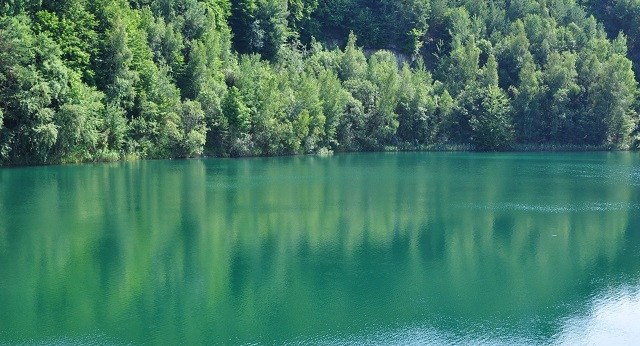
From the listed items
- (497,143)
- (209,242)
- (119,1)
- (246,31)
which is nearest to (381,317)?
(209,242)

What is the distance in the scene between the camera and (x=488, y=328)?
56.6ft

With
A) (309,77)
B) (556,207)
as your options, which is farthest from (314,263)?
(309,77)

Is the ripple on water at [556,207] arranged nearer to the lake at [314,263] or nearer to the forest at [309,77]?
the lake at [314,263]

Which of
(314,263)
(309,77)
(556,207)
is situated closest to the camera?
(314,263)

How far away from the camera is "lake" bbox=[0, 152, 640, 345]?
56.1 ft

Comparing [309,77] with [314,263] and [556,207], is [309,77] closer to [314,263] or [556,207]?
[556,207]

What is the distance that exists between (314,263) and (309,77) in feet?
205

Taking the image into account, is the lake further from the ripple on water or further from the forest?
the forest

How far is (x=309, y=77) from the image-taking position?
277 ft

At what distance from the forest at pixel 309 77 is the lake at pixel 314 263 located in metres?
14.3

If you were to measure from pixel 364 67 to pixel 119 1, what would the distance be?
35998 mm

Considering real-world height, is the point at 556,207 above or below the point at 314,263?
above

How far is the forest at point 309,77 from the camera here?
56.2 m

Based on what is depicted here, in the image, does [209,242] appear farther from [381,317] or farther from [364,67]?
[364,67]
